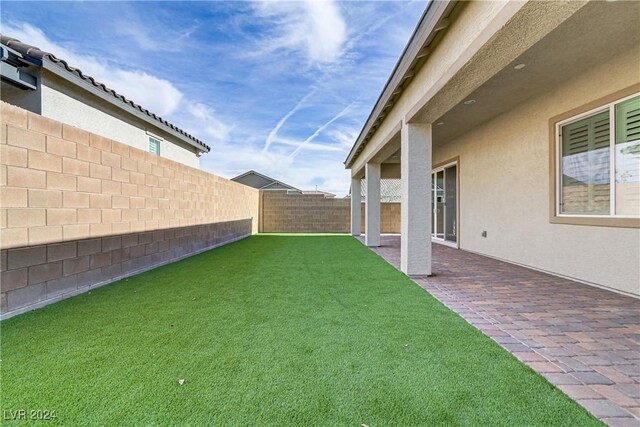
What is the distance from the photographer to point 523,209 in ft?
19.7

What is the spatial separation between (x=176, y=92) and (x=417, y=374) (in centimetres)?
1310

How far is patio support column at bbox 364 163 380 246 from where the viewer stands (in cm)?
969

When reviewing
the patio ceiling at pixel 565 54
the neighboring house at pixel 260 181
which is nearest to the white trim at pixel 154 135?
the patio ceiling at pixel 565 54

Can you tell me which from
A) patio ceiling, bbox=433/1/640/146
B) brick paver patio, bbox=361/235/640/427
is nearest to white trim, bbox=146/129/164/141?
patio ceiling, bbox=433/1/640/146

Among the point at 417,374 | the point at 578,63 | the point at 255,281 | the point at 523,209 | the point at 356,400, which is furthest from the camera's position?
the point at 523,209

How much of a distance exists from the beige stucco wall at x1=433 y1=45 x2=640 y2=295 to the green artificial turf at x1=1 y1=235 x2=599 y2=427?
108 inches

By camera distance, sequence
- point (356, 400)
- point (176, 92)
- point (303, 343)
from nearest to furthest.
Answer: point (356, 400) → point (303, 343) → point (176, 92)

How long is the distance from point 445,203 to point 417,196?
554 cm

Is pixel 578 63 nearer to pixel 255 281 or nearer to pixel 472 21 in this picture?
pixel 472 21

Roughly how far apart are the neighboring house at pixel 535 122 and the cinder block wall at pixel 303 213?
26.0ft

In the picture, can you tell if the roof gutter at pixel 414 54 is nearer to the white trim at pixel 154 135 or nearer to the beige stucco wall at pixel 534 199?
the beige stucco wall at pixel 534 199

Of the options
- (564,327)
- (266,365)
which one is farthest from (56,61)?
(564,327)

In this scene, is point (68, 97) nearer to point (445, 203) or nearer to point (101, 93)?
point (101, 93)

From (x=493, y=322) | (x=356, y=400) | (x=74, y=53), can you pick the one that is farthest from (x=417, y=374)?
(x=74, y=53)
